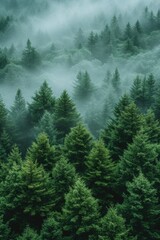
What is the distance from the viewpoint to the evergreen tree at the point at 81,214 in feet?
111

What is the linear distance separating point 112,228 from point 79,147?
1666 centimetres

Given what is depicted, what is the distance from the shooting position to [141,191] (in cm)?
3494

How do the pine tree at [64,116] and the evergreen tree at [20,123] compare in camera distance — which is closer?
the pine tree at [64,116]

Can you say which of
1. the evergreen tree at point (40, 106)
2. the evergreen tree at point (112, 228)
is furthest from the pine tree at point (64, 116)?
the evergreen tree at point (112, 228)

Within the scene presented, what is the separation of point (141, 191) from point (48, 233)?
9600mm

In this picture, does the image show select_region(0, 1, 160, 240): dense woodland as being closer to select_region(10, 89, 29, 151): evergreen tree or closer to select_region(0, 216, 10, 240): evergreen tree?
select_region(0, 216, 10, 240): evergreen tree

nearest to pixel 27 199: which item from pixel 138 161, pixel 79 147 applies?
pixel 79 147

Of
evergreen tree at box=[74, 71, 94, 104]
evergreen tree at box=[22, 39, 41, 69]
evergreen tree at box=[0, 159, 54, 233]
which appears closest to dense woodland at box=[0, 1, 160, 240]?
evergreen tree at box=[0, 159, 54, 233]

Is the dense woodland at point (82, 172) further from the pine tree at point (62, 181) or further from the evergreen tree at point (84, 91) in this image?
the evergreen tree at point (84, 91)

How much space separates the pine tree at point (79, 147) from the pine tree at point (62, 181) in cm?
570

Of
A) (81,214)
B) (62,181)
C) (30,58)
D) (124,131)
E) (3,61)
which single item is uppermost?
(3,61)

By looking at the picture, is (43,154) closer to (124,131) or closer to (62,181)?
(62,181)

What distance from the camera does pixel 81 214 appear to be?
3409cm

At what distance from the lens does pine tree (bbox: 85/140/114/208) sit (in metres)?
40.4
